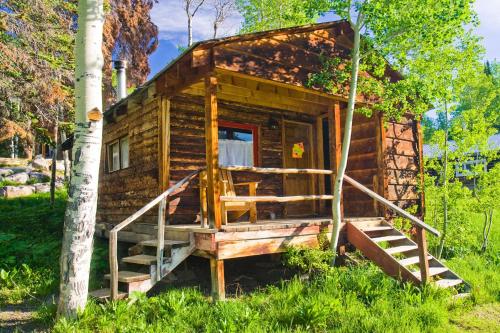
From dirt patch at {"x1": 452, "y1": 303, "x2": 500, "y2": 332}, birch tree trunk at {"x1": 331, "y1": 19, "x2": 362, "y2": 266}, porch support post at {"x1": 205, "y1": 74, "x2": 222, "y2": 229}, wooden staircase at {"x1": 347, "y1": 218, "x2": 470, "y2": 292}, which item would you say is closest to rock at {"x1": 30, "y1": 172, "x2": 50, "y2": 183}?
porch support post at {"x1": 205, "y1": 74, "x2": 222, "y2": 229}

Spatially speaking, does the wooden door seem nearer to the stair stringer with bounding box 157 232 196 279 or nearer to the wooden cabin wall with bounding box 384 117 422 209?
the wooden cabin wall with bounding box 384 117 422 209

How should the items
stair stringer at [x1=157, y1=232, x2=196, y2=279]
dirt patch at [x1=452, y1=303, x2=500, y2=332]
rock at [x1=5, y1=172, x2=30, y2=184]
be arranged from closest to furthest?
dirt patch at [x1=452, y1=303, x2=500, y2=332] → stair stringer at [x1=157, y1=232, x2=196, y2=279] → rock at [x1=5, y1=172, x2=30, y2=184]

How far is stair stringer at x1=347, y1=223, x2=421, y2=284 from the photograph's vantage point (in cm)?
628

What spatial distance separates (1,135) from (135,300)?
8485 millimetres

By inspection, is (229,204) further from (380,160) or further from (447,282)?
(380,160)

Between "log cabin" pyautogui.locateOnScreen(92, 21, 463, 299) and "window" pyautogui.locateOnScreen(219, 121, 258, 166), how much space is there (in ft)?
0.09

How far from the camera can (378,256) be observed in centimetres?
671

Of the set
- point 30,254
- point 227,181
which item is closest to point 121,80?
point 30,254

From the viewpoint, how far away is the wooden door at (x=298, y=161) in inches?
396

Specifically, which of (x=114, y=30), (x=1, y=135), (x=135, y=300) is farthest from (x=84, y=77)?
(x=114, y=30)

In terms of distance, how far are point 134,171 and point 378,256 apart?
5338mm

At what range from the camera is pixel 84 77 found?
4.98 meters

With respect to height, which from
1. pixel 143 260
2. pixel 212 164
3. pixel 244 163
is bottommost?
pixel 143 260

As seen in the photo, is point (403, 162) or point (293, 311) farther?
point (403, 162)
